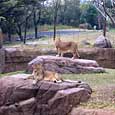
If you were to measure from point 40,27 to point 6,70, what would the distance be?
91.5 feet

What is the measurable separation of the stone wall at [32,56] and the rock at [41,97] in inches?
299

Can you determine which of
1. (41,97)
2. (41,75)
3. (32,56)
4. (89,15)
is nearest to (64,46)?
(32,56)

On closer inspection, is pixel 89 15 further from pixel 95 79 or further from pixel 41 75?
pixel 41 75

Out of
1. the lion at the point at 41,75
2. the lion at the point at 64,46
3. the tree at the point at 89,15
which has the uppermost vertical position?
the lion at the point at 41,75

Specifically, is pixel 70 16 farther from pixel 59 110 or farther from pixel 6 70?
pixel 59 110

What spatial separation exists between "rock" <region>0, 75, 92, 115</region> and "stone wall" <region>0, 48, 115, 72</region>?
24.9 feet

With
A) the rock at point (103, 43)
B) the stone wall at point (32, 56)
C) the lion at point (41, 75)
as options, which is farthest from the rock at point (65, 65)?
the rock at point (103, 43)

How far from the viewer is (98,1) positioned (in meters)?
10.9

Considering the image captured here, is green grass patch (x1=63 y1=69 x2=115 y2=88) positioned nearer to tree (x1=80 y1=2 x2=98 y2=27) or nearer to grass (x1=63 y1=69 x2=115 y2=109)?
grass (x1=63 y1=69 x2=115 y2=109)

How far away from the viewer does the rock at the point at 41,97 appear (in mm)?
8797

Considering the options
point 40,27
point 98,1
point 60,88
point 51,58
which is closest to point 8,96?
point 60,88

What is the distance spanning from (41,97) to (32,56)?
8.62 meters

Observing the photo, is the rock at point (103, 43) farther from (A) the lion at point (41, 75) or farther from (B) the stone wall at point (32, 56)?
(A) the lion at point (41, 75)

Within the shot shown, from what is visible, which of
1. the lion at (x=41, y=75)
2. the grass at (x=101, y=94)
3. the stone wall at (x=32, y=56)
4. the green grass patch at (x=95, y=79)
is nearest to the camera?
the grass at (x=101, y=94)
